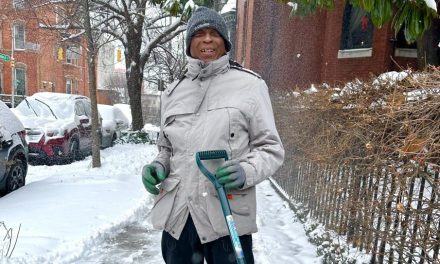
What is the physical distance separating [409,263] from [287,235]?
249cm

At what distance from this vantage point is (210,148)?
74.9 inches

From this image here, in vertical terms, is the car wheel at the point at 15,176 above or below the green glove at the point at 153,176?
below

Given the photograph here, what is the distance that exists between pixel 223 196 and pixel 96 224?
3.55 metres

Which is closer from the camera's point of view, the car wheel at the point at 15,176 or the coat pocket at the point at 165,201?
the coat pocket at the point at 165,201

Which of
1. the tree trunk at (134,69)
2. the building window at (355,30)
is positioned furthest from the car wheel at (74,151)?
the building window at (355,30)

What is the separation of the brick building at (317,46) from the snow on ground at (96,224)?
533 cm

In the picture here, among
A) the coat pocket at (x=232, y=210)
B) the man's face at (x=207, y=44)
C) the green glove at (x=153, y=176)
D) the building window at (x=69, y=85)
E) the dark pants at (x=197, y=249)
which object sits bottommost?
the dark pants at (x=197, y=249)

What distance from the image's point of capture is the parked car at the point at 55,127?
9.38 m

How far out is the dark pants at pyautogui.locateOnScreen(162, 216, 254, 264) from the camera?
197 centimetres

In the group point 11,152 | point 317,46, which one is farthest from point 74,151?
point 317,46

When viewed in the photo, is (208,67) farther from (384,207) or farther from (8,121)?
(8,121)

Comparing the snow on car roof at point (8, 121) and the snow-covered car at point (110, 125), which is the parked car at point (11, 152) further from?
the snow-covered car at point (110, 125)

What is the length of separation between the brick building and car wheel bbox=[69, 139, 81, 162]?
277 inches

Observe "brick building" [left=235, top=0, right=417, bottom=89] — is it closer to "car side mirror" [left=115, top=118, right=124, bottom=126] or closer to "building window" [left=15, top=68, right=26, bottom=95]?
"car side mirror" [left=115, top=118, right=124, bottom=126]
